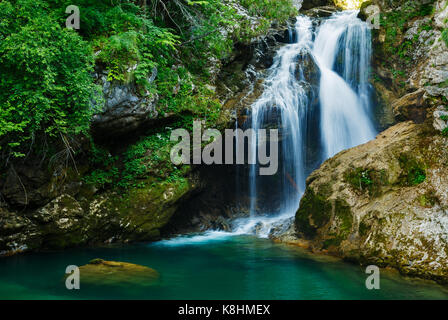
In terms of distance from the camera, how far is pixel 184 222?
33.4 ft

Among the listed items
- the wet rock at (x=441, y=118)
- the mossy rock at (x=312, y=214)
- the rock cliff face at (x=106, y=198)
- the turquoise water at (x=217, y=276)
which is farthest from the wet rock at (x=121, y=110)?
the wet rock at (x=441, y=118)

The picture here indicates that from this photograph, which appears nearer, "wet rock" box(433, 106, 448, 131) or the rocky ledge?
the rocky ledge

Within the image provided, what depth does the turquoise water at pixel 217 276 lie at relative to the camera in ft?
16.0

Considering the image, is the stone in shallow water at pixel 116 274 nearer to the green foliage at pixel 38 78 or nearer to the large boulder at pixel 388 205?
the green foliage at pixel 38 78

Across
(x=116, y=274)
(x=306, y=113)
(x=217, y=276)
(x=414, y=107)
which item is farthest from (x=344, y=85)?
(x=116, y=274)

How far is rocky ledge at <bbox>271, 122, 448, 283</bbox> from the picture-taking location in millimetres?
5406

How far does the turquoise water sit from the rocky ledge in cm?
39

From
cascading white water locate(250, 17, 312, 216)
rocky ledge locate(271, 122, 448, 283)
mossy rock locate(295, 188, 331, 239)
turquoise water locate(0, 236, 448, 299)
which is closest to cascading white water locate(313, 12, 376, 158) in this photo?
cascading white water locate(250, 17, 312, 216)

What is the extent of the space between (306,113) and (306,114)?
4 cm

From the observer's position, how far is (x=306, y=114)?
11211 millimetres

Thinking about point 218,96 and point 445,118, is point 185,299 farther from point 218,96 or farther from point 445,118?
point 218,96

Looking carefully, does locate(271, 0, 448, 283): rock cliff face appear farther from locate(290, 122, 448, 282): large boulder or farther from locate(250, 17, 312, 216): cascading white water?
locate(250, 17, 312, 216): cascading white water

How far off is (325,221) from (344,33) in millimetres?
9481
